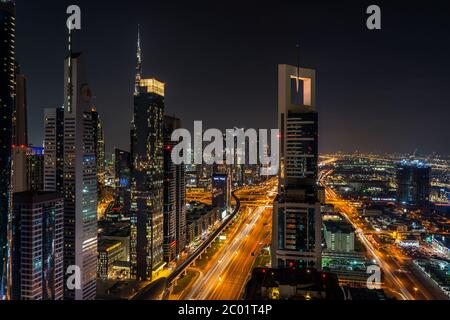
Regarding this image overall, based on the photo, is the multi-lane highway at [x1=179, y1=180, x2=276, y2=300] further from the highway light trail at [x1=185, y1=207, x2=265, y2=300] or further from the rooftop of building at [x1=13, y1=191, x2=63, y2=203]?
the rooftop of building at [x1=13, y1=191, x2=63, y2=203]

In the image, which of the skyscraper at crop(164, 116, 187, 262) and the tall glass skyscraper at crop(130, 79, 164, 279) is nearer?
the tall glass skyscraper at crop(130, 79, 164, 279)

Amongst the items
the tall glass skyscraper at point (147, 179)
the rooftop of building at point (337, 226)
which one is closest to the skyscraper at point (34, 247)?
the tall glass skyscraper at point (147, 179)

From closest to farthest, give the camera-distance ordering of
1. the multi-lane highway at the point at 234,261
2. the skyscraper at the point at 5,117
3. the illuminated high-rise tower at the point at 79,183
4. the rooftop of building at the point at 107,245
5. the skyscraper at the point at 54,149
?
the skyscraper at the point at 5,117 < the multi-lane highway at the point at 234,261 < the illuminated high-rise tower at the point at 79,183 < the skyscraper at the point at 54,149 < the rooftop of building at the point at 107,245

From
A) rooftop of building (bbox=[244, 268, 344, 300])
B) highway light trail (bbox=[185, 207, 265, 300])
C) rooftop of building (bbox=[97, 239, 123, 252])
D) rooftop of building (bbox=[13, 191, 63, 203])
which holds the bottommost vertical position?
highway light trail (bbox=[185, 207, 265, 300])

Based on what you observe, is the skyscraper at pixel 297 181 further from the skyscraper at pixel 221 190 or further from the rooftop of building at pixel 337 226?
the skyscraper at pixel 221 190

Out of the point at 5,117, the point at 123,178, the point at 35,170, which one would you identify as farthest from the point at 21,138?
the point at 5,117

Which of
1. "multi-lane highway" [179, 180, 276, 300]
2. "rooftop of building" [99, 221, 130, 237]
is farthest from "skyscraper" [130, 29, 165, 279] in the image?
"rooftop of building" [99, 221, 130, 237]
